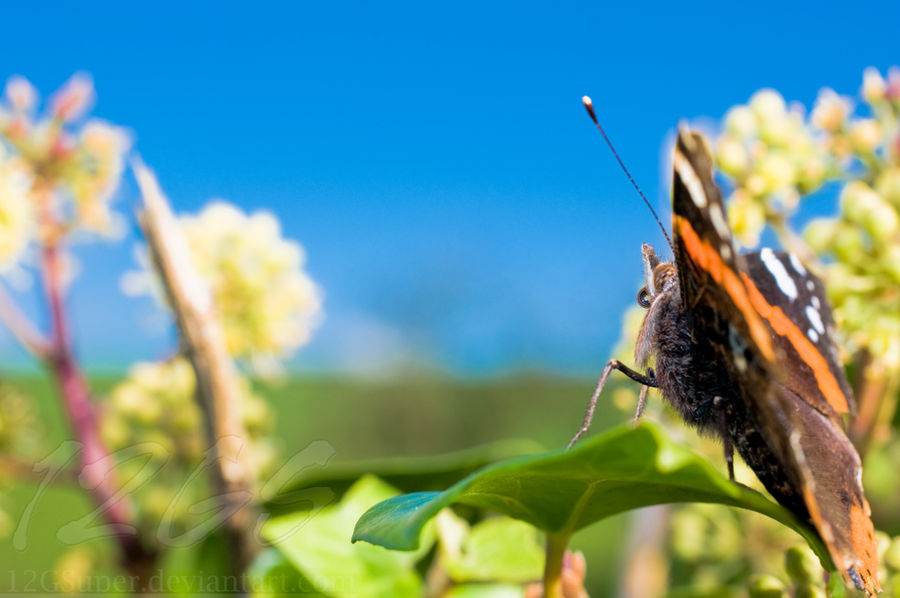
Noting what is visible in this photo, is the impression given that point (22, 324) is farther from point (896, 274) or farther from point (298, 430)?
point (298, 430)

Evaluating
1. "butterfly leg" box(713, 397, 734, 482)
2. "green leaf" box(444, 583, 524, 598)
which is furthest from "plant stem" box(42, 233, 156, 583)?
"butterfly leg" box(713, 397, 734, 482)

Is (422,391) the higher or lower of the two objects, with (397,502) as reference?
higher

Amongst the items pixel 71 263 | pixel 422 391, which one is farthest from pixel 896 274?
pixel 422 391

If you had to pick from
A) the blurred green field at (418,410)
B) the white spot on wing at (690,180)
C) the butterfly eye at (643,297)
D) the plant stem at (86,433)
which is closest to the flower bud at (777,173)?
the butterfly eye at (643,297)

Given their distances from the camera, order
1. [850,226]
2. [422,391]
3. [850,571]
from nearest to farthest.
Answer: [850,571], [850,226], [422,391]

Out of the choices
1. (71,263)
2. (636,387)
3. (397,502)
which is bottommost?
(397,502)

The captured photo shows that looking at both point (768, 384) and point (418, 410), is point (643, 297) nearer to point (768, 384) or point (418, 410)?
point (768, 384)

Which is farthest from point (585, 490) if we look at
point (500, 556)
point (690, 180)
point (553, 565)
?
point (500, 556)
